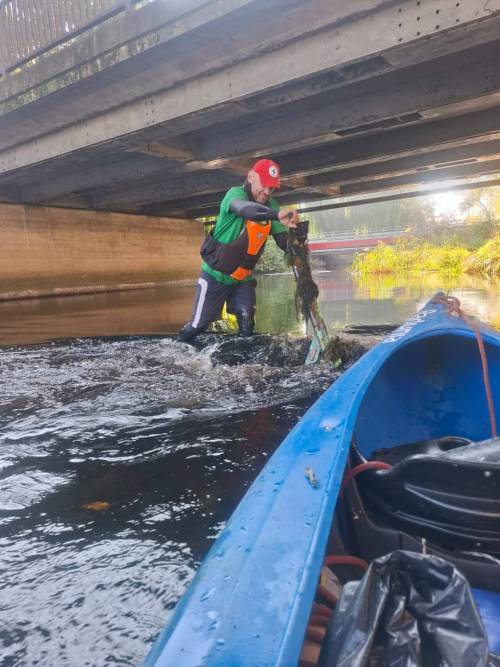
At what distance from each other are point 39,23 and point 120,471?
8.84 metres

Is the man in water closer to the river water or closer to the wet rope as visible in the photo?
the river water

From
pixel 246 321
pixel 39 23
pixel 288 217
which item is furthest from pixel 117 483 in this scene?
pixel 39 23

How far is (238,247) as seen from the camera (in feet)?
15.2

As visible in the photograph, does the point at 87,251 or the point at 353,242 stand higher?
the point at 353,242

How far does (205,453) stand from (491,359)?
1.57m

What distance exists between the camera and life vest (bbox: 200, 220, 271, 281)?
4.60 m

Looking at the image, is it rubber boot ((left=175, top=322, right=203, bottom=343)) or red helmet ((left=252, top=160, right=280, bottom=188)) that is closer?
red helmet ((left=252, top=160, right=280, bottom=188))

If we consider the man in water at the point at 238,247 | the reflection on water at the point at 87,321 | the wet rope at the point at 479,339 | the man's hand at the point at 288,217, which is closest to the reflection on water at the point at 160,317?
the reflection on water at the point at 87,321

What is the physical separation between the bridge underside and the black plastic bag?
5.23m

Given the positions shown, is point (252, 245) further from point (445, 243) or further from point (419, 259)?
point (445, 243)

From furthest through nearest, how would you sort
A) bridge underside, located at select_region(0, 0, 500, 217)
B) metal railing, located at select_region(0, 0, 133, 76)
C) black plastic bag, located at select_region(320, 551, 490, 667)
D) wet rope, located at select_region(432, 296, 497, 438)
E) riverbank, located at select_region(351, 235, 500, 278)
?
1. riverbank, located at select_region(351, 235, 500, 278)
2. metal railing, located at select_region(0, 0, 133, 76)
3. bridge underside, located at select_region(0, 0, 500, 217)
4. wet rope, located at select_region(432, 296, 497, 438)
5. black plastic bag, located at select_region(320, 551, 490, 667)

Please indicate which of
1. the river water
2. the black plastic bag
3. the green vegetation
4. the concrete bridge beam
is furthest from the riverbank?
the black plastic bag

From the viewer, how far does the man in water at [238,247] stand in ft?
14.3

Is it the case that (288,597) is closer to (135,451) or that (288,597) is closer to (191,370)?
(135,451)
